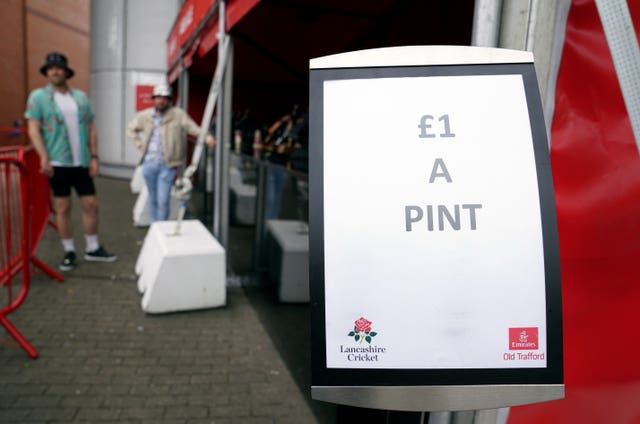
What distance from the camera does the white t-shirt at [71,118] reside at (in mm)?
4957

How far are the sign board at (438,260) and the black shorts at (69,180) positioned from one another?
462 cm

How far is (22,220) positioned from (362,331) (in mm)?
3284

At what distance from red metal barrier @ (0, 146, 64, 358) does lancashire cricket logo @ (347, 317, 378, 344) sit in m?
2.96

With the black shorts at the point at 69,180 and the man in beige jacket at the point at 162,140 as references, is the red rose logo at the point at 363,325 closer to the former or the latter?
the black shorts at the point at 69,180

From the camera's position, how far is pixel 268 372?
328cm

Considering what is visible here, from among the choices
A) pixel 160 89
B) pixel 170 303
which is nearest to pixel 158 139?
pixel 160 89

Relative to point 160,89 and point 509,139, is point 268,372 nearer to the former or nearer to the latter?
point 509,139

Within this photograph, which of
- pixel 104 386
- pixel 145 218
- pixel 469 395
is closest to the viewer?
pixel 469 395

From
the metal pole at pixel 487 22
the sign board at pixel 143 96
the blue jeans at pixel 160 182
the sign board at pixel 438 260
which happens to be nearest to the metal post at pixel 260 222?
the blue jeans at pixel 160 182

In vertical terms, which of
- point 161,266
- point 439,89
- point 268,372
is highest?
point 439,89

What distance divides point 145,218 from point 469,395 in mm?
7434

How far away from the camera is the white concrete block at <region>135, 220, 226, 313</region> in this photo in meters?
4.10

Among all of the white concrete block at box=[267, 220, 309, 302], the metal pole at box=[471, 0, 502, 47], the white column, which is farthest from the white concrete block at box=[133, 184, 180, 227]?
the metal pole at box=[471, 0, 502, 47]

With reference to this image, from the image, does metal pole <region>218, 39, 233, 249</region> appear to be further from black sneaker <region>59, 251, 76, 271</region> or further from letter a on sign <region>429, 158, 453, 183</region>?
letter a on sign <region>429, 158, 453, 183</region>
